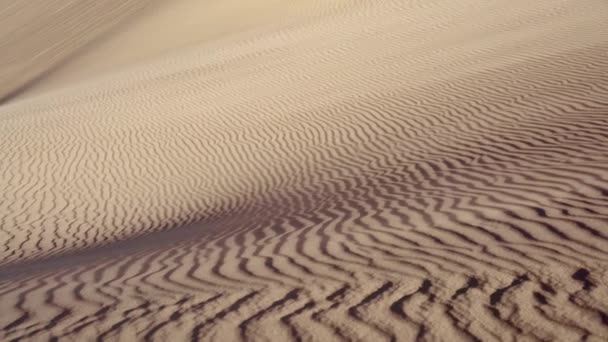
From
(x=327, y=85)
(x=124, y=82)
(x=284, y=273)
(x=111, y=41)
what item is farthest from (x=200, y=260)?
(x=111, y=41)

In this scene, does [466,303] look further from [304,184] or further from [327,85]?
[327,85]

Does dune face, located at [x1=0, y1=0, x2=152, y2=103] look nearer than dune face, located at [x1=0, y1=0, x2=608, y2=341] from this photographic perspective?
No

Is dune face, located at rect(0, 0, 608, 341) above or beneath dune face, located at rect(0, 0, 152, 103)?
beneath

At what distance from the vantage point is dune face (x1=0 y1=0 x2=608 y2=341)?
13.9ft

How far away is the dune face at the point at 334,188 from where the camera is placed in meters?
4.25

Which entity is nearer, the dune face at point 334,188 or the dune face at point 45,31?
the dune face at point 334,188

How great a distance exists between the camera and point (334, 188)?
28.7ft

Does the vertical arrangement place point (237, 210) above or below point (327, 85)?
below

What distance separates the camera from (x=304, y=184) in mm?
9344

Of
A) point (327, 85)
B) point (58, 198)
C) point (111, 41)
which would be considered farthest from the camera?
point (111, 41)

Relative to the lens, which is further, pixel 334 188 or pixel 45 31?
pixel 45 31

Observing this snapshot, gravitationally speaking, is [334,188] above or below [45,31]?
below

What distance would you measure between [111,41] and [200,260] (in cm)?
2418

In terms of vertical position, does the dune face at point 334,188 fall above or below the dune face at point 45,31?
below
